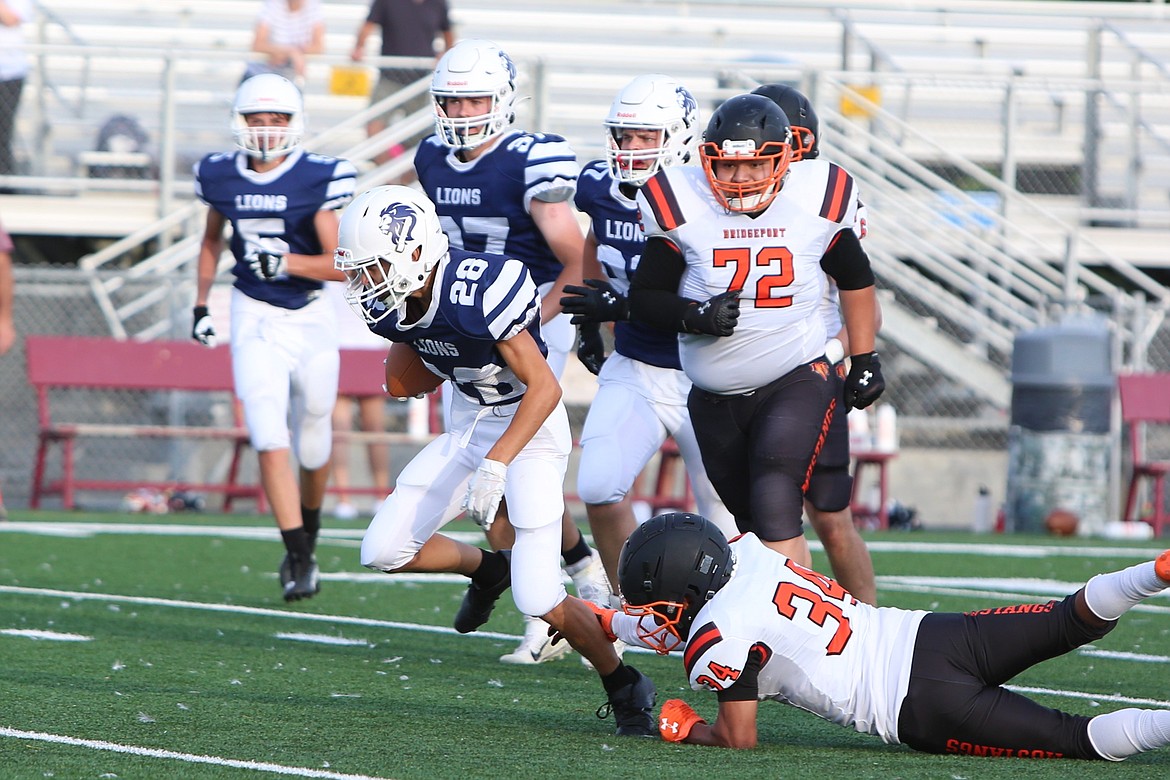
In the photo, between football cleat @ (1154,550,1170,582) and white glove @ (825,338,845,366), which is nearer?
football cleat @ (1154,550,1170,582)

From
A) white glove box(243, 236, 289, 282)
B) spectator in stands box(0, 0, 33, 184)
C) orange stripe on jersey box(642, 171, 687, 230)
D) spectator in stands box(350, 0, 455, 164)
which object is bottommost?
white glove box(243, 236, 289, 282)

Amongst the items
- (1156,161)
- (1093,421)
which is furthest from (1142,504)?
(1156,161)

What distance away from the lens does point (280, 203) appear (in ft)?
20.6

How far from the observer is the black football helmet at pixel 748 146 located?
422 centimetres

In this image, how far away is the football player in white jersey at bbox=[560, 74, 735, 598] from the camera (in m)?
5.04

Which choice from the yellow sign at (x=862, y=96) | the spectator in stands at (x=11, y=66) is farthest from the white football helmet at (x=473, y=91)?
the yellow sign at (x=862, y=96)

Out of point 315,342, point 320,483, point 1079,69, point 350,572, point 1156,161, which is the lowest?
point 350,572

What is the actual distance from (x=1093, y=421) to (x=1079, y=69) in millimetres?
6124

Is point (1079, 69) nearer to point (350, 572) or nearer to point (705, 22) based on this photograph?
point (705, 22)

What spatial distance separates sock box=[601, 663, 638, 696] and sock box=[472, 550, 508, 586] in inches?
26.3

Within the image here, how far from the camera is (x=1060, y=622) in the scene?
3531 mm

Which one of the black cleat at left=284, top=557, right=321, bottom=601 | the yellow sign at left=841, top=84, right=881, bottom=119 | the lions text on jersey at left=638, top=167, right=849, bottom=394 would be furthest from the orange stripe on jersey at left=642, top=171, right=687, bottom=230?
the yellow sign at left=841, top=84, right=881, bottom=119

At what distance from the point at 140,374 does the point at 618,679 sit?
23.4 ft

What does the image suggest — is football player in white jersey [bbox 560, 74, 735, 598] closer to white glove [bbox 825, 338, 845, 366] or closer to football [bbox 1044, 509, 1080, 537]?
white glove [bbox 825, 338, 845, 366]
